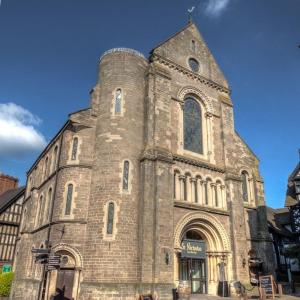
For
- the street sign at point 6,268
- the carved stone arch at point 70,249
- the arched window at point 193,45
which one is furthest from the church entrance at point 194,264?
the street sign at point 6,268

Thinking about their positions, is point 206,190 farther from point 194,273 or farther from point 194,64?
point 194,64

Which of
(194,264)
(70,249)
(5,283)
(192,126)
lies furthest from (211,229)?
(5,283)

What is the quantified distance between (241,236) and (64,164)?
13.2 m

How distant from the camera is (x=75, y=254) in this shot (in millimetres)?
18547

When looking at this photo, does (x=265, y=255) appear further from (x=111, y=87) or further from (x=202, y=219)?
(x=111, y=87)

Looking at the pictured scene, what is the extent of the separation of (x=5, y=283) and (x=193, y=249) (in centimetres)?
1533

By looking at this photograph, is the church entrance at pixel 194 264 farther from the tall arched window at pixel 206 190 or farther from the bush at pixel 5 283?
the bush at pixel 5 283

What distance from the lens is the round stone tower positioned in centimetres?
1808

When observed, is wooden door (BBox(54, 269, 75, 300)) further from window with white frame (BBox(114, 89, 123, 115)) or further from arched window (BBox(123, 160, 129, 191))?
window with white frame (BBox(114, 89, 123, 115))

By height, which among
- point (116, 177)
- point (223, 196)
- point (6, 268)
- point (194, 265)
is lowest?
point (6, 268)

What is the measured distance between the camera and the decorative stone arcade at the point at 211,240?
21.6m

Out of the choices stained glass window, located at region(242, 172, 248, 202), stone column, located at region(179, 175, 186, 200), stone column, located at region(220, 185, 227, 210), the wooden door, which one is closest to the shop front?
stone column, located at region(179, 175, 186, 200)

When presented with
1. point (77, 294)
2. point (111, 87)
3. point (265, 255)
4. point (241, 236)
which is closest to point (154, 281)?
point (77, 294)

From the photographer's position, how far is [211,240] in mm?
22969
